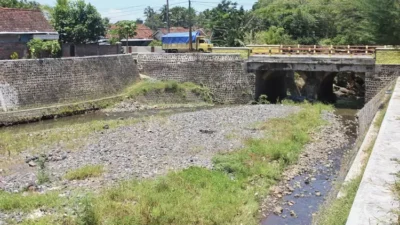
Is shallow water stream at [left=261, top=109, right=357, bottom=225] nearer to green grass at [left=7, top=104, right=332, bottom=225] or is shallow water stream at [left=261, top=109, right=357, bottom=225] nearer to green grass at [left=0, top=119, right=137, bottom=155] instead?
green grass at [left=7, top=104, right=332, bottom=225]

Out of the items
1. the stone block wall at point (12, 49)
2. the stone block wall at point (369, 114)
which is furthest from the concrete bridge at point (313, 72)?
the stone block wall at point (12, 49)

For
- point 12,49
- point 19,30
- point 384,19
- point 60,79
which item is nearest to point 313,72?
point 384,19

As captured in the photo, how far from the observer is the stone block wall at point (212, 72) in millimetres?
35469

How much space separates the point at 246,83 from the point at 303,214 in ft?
73.1

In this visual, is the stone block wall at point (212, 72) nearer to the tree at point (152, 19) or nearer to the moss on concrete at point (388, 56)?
the moss on concrete at point (388, 56)

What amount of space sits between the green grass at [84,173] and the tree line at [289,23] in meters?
24.6

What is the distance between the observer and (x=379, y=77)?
31.2 metres

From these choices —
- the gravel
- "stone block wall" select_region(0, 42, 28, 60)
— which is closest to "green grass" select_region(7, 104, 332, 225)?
the gravel

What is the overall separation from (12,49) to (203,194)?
2551 cm

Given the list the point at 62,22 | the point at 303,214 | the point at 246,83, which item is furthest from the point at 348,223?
the point at 62,22

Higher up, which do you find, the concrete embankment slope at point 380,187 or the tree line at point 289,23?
the tree line at point 289,23

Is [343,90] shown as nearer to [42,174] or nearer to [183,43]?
[183,43]

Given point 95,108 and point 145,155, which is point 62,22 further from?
point 145,155

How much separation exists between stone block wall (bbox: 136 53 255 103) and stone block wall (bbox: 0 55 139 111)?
257 centimetres
